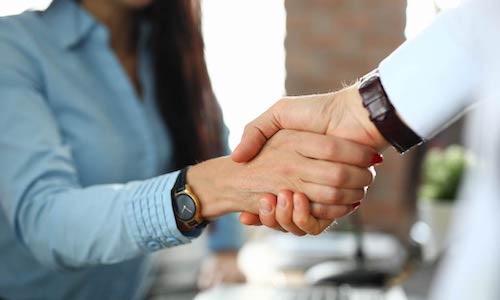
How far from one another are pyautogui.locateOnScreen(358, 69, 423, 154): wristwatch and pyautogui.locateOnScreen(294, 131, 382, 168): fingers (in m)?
0.04

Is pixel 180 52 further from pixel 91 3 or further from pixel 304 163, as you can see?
pixel 304 163

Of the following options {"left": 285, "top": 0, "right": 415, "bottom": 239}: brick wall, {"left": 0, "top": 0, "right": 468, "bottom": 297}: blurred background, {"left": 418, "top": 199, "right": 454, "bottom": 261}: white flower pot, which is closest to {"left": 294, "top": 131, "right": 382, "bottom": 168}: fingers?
{"left": 418, "top": 199, "right": 454, "bottom": 261}: white flower pot

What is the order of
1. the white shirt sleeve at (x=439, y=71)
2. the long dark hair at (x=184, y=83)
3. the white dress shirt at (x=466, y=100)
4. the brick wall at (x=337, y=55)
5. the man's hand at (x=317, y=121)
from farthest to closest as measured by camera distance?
1. the brick wall at (x=337, y=55)
2. the long dark hair at (x=184, y=83)
3. the man's hand at (x=317, y=121)
4. the white shirt sleeve at (x=439, y=71)
5. the white dress shirt at (x=466, y=100)

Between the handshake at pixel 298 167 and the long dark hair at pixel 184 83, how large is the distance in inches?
16.3

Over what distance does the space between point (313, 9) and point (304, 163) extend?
135cm

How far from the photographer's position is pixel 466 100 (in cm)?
73

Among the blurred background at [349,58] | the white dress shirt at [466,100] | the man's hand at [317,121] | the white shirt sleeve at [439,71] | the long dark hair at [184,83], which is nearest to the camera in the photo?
the white dress shirt at [466,100]

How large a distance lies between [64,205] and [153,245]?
0.12m

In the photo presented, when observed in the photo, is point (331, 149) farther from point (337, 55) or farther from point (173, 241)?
point (337, 55)

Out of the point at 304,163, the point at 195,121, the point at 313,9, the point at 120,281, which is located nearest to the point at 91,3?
the point at 195,121

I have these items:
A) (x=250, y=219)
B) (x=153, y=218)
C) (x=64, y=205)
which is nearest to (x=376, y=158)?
(x=250, y=219)

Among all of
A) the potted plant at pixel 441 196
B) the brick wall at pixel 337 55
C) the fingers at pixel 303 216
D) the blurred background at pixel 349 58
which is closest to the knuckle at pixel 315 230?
the fingers at pixel 303 216

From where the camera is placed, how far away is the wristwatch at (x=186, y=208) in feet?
2.87

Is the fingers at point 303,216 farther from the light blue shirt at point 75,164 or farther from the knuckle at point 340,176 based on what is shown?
the light blue shirt at point 75,164
